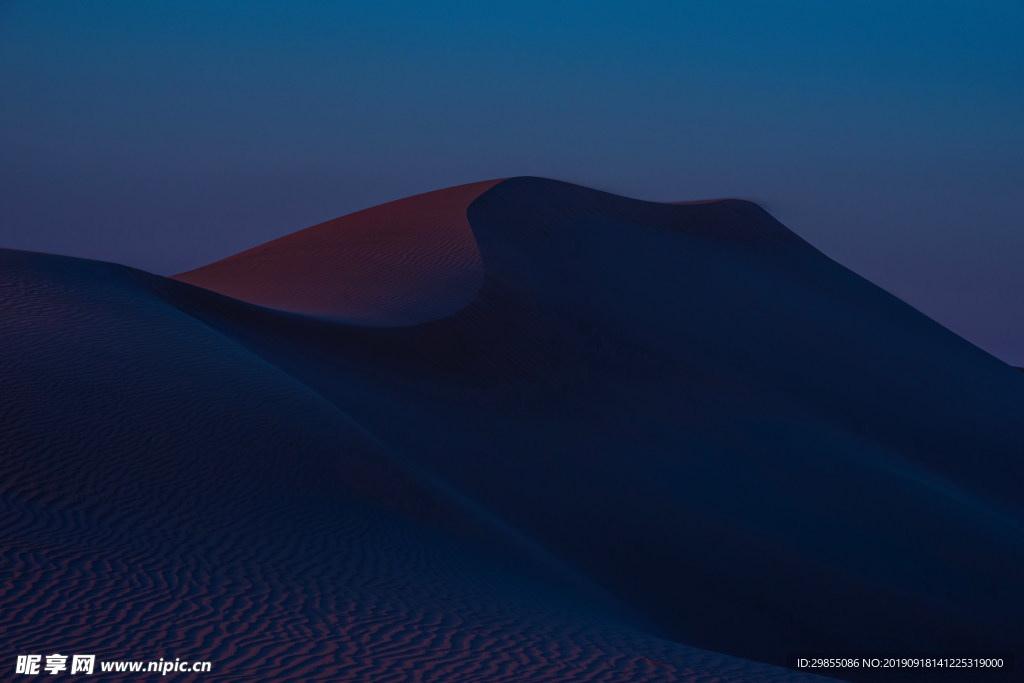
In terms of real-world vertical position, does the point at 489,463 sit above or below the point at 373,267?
below

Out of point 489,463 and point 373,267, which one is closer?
point 489,463

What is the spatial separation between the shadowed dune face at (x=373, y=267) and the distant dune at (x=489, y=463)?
0.43 ft

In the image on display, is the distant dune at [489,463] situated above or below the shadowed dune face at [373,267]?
below

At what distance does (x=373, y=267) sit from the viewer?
2272 cm

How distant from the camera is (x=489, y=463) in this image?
Answer: 1487 cm

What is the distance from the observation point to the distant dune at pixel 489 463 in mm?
7805

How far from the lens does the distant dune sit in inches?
307

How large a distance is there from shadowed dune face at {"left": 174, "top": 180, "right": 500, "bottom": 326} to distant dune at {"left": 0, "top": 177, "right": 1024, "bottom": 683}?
0.43 ft

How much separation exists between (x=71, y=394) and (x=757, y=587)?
904cm

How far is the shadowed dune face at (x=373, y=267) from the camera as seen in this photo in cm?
1997

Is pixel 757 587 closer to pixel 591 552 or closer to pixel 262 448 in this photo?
pixel 591 552

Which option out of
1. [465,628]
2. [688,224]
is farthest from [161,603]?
[688,224]

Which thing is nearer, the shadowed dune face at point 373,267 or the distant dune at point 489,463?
the distant dune at point 489,463

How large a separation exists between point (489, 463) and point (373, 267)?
356 inches
